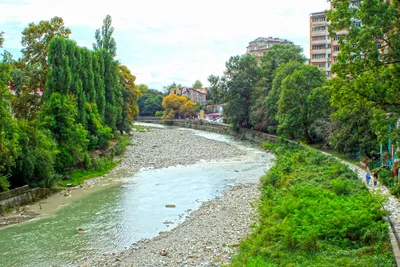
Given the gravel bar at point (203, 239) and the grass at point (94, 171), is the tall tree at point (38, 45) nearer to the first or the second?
the grass at point (94, 171)

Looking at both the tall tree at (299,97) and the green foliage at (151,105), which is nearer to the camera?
the tall tree at (299,97)

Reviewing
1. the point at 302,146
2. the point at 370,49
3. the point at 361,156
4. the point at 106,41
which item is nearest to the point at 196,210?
the point at 370,49

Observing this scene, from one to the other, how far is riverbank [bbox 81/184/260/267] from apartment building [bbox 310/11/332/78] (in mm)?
67912

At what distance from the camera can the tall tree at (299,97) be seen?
41219 millimetres

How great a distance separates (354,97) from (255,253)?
21.1ft

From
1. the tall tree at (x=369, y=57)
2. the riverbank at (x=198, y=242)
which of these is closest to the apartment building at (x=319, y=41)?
the riverbank at (x=198, y=242)

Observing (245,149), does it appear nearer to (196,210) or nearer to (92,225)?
(196,210)

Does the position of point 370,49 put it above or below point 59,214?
above

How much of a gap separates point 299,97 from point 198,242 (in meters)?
27.8

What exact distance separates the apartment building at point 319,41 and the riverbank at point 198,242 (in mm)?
67912

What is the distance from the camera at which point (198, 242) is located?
646 inches

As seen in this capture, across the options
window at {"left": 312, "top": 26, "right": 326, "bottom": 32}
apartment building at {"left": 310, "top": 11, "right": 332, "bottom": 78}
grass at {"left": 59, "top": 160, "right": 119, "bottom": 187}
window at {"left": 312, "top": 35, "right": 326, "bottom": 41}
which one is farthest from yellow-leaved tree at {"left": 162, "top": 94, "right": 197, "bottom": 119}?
grass at {"left": 59, "top": 160, "right": 119, "bottom": 187}

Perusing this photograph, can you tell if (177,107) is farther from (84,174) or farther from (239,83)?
(84,174)

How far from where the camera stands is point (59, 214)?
2122cm
